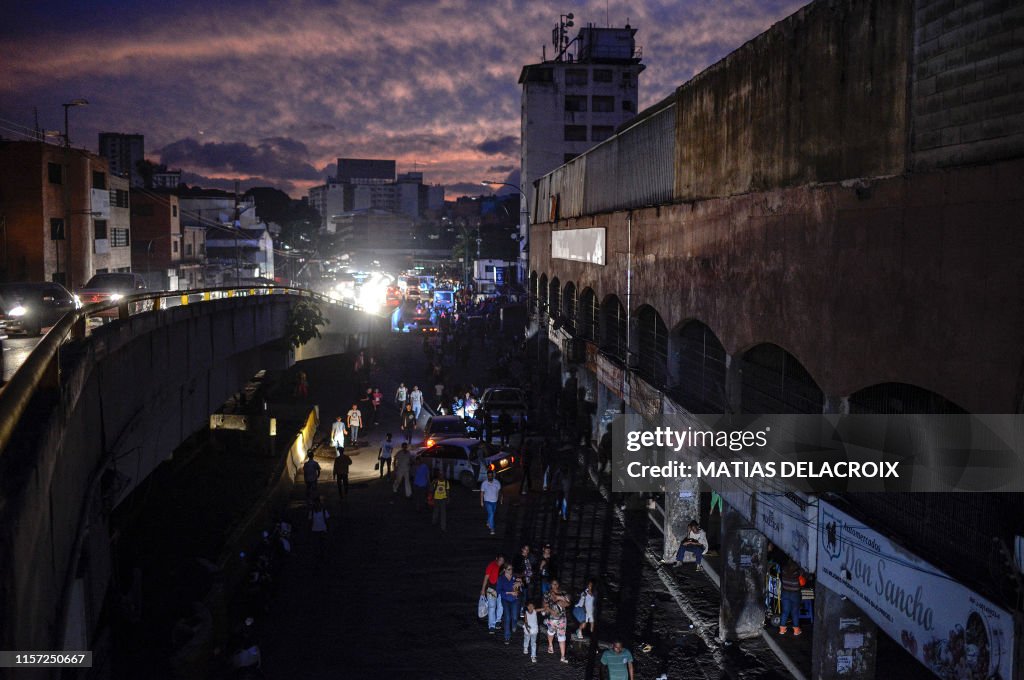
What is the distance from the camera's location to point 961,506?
9.40 m

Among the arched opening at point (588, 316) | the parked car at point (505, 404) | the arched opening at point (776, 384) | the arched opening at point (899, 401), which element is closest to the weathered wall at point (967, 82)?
the arched opening at point (899, 401)

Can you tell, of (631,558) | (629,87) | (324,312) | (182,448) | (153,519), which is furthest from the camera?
(629,87)

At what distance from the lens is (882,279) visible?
1040 centimetres

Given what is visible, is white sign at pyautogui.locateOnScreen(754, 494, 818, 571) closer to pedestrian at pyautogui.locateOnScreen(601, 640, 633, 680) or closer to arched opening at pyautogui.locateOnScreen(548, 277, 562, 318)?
pedestrian at pyautogui.locateOnScreen(601, 640, 633, 680)

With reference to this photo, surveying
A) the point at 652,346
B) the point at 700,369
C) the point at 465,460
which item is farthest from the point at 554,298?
the point at 700,369

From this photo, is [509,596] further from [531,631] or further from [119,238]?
[119,238]

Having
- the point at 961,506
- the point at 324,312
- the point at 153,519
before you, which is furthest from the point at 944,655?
the point at 324,312

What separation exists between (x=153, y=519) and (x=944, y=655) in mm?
18190

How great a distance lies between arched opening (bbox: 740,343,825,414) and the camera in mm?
13256

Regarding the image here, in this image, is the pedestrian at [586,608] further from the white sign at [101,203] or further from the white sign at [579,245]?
the white sign at [101,203]

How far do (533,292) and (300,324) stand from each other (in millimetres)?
16195

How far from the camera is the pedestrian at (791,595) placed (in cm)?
Answer: 1445

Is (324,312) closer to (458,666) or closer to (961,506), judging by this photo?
(458,666)

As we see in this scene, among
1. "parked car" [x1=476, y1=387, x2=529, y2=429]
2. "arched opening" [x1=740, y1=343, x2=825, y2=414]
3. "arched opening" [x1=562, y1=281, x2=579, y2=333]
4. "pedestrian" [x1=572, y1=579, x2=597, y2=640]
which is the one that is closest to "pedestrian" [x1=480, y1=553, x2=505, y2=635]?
"pedestrian" [x1=572, y1=579, x2=597, y2=640]
